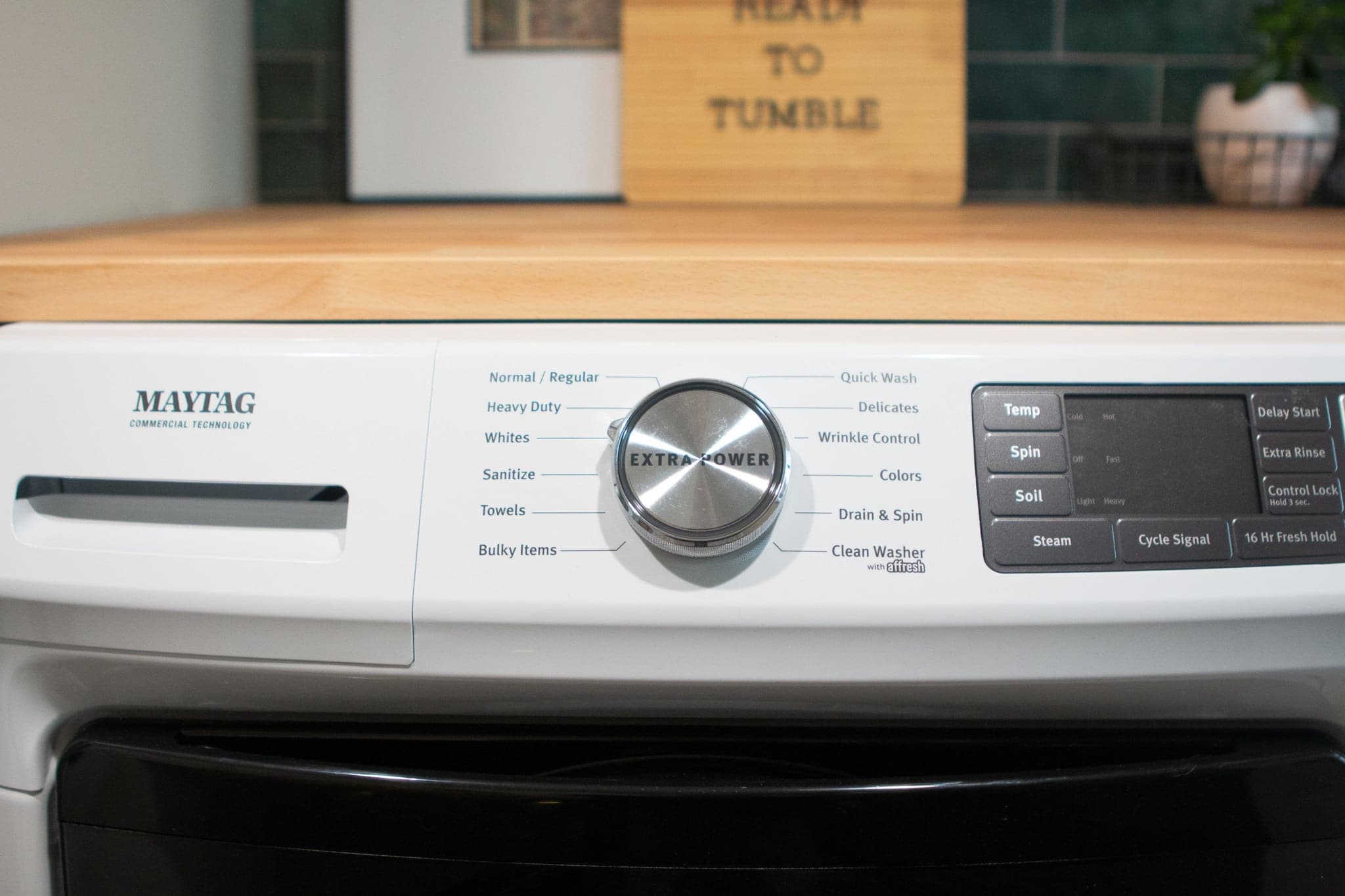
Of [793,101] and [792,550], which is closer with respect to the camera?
[792,550]

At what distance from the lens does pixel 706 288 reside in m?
0.45

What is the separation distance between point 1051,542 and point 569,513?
0.67ft

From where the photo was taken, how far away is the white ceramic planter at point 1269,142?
0.95 meters

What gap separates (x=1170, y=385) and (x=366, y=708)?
40cm

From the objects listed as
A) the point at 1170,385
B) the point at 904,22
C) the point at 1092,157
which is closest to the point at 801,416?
the point at 1170,385

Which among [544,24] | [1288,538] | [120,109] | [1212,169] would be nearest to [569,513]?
[1288,538]

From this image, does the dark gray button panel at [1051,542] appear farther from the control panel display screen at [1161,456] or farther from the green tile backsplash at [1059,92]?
the green tile backsplash at [1059,92]

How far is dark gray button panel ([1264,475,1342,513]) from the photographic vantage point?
1.36 feet

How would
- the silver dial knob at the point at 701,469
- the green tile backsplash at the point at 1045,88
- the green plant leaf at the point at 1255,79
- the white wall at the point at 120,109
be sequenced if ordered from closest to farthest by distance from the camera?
the silver dial knob at the point at 701,469, the white wall at the point at 120,109, the green plant leaf at the point at 1255,79, the green tile backsplash at the point at 1045,88

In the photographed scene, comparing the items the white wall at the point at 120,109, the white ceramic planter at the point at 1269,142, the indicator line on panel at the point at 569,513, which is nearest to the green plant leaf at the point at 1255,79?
the white ceramic planter at the point at 1269,142

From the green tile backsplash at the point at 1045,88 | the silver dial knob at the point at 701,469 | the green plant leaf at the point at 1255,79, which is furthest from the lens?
the green tile backsplash at the point at 1045,88

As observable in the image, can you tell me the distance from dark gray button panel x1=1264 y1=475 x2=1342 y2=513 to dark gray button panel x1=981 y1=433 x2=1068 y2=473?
0.09 meters

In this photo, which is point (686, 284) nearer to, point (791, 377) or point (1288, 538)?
point (791, 377)

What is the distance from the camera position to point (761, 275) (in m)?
0.45
